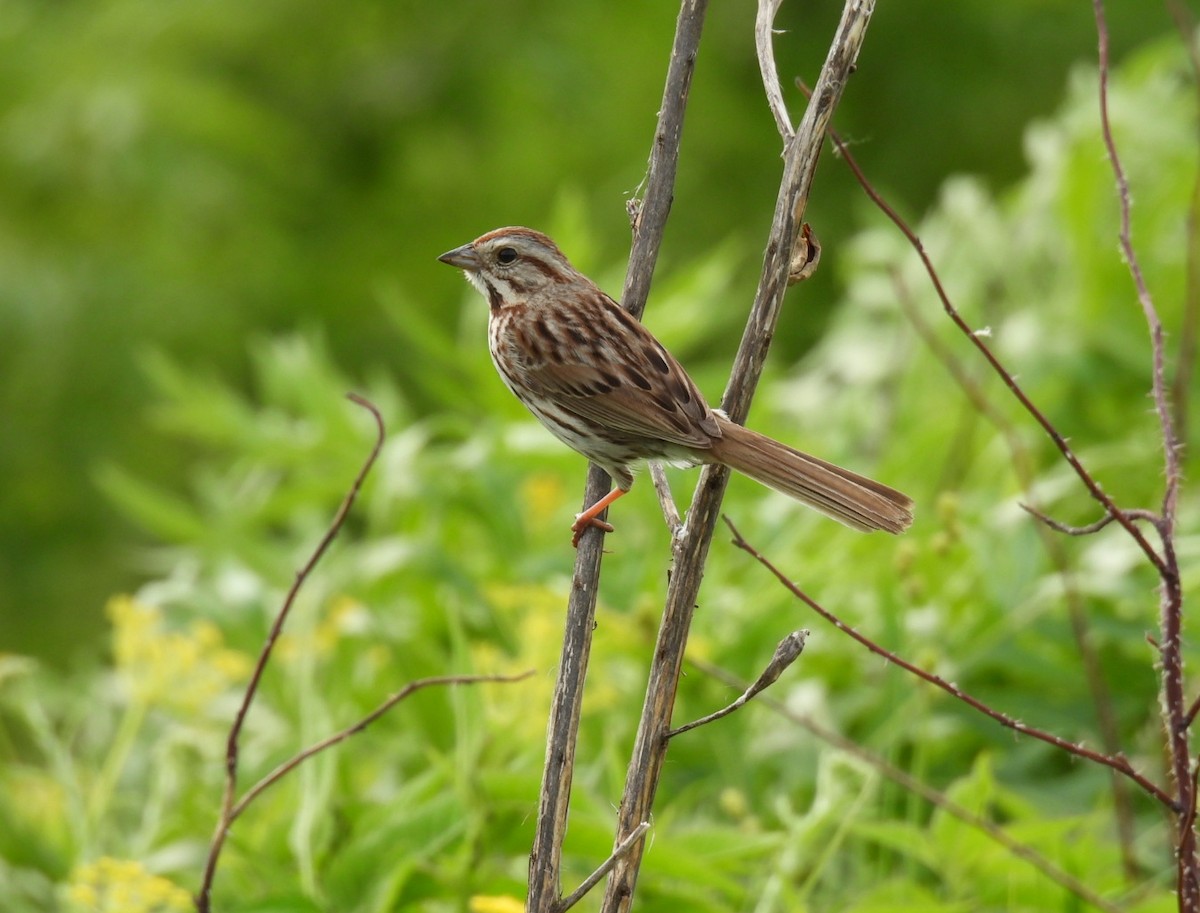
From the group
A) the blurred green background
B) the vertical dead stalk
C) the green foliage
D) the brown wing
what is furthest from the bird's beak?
the blurred green background

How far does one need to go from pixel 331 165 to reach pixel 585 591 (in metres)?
6.56

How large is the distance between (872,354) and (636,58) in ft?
12.6

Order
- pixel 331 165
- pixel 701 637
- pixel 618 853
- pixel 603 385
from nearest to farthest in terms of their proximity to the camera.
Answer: pixel 618 853
pixel 603 385
pixel 701 637
pixel 331 165

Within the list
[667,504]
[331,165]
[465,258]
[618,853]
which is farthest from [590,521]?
[331,165]

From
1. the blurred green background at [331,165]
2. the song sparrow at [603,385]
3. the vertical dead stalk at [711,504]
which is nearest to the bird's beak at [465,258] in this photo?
the song sparrow at [603,385]

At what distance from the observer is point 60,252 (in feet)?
24.2

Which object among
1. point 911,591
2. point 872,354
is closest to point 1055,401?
point 872,354

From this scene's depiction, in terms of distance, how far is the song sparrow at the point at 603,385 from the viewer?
2164 millimetres

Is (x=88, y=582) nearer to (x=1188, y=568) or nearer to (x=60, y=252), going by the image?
(x=60, y=252)

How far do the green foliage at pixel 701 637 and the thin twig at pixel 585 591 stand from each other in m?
0.45

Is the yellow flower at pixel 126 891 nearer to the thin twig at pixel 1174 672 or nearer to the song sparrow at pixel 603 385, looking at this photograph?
the song sparrow at pixel 603 385

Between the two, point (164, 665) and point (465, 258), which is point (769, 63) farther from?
point (164, 665)

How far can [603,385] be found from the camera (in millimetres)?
2609

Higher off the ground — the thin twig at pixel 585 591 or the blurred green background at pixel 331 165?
the blurred green background at pixel 331 165
